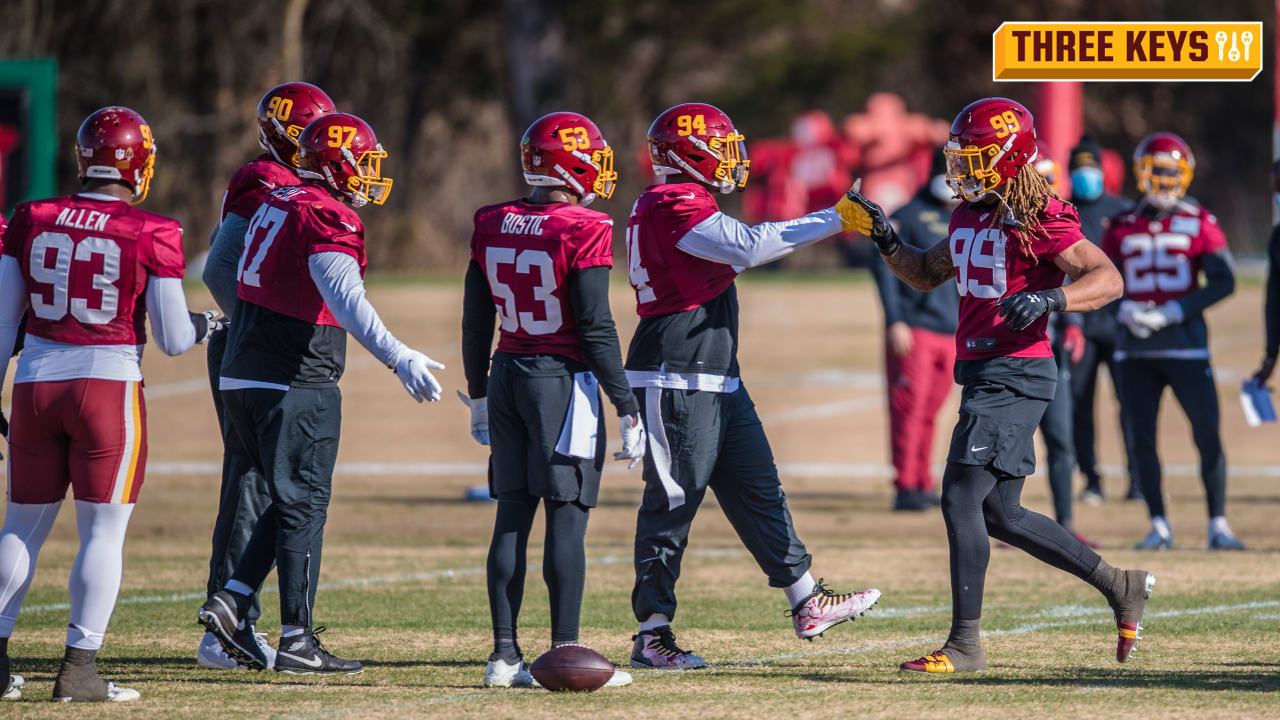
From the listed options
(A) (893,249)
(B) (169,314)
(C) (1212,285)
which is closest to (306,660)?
(B) (169,314)

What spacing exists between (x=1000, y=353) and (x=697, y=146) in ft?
4.70

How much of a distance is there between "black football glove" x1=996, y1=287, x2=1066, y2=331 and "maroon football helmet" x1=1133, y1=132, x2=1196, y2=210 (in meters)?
4.08

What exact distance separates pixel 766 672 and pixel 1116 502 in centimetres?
680

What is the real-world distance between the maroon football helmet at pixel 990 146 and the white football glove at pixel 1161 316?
3.63 m

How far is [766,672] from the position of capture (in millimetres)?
6375

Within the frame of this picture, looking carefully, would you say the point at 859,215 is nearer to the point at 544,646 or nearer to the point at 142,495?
the point at 544,646

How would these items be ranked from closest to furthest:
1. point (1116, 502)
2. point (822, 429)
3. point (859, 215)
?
1. point (859, 215)
2. point (1116, 502)
3. point (822, 429)

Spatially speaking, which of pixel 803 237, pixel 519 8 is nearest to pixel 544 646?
pixel 803 237

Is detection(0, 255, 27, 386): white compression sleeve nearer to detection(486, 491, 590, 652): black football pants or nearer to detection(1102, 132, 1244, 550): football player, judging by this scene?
detection(486, 491, 590, 652): black football pants

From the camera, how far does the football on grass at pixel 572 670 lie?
19.4 feet

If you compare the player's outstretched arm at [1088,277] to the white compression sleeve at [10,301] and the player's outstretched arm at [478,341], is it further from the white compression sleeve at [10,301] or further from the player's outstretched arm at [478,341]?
the white compression sleeve at [10,301]

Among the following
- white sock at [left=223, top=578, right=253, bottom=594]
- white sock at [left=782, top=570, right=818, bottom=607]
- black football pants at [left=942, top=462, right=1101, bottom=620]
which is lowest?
white sock at [left=782, top=570, right=818, bottom=607]

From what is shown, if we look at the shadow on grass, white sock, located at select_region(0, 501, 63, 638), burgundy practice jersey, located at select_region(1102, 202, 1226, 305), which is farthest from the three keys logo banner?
white sock, located at select_region(0, 501, 63, 638)

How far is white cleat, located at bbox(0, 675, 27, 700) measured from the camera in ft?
19.2
